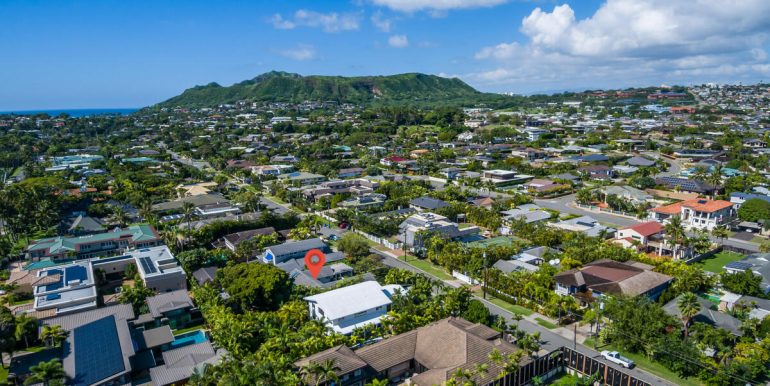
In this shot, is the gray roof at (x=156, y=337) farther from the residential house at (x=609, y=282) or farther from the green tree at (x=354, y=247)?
the residential house at (x=609, y=282)

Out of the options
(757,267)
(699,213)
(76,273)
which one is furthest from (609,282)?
(76,273)

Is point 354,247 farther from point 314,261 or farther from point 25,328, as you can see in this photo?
point 25,328

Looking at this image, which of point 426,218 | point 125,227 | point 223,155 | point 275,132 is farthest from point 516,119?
point 125,227

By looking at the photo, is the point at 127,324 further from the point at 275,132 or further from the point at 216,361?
the point at 275,132

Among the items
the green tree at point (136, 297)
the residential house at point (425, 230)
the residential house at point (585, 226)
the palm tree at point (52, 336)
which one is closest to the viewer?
the palm tree at point (52, 336)

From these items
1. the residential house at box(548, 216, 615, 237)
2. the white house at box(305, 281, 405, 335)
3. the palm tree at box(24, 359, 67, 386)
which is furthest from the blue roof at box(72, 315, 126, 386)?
the residential house at box(548, 216, 615, 237)

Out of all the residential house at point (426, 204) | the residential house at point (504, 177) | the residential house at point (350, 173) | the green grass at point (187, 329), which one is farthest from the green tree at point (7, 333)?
the residential house at point (504, 177)
